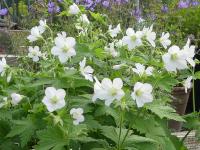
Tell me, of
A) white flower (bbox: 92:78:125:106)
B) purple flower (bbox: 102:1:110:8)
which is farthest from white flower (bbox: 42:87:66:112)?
purple flower (bbox: 102:1:110:8)

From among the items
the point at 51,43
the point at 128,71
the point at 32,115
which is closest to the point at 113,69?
the point at 128,71

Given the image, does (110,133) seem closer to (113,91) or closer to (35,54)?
(113,91)

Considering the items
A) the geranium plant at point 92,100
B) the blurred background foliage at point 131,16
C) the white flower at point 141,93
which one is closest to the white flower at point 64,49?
the geranium plant at point 92,100

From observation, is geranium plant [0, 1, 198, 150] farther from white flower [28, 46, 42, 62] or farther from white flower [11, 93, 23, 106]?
white flower [28, 46, 42, 62]

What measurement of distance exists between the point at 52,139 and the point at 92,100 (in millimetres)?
226

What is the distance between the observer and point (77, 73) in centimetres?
204

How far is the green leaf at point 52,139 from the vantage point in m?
1.77

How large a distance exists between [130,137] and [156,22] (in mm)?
3109

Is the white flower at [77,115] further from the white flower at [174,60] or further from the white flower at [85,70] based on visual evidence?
the white flower at [174,60]

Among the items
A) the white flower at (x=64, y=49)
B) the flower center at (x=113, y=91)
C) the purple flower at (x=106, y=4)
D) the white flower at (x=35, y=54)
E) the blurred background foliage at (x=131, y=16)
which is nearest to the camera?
the flower center at (x=113, y=91)

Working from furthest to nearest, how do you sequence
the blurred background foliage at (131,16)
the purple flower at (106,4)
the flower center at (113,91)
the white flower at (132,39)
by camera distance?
1. the purple flower at (106,4)
2. the blurred background foliage at (131,16)
3. the white flower at (132,39)
4. the flower center at (113,91)

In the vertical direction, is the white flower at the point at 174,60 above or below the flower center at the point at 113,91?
above

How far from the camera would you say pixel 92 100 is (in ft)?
6.28

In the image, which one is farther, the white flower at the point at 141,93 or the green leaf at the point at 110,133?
the green leaf at the point at 110,133
